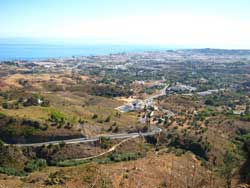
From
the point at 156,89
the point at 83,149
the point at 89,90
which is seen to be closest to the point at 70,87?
the point at 89,90

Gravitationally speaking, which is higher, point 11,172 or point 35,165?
point 11,172

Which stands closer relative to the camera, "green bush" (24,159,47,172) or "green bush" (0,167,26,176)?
"green bush" (0,167,26,176)

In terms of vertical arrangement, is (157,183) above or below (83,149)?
above

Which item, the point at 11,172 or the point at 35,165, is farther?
the point at 35,165

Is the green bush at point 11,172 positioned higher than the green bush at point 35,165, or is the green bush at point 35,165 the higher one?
the green bush at point 11,172

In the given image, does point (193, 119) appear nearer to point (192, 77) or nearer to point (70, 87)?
point (70, 87)

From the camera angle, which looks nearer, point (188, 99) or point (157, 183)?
point (157, 183)

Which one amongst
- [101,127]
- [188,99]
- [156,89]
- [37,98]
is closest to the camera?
[101,127]

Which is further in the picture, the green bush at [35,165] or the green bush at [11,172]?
the green bush at [35,165]

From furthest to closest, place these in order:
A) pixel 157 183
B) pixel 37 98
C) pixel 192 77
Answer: pixel 192 77
pixel 37 98
pixel 157 183

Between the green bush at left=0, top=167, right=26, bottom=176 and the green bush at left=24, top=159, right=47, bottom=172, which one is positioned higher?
the green bush at left=0, top=167, right=26, bottom=176
